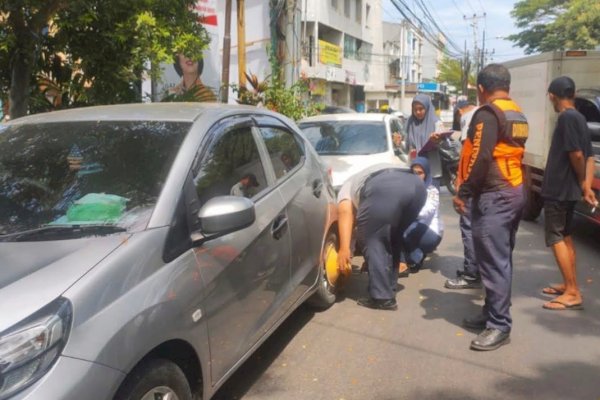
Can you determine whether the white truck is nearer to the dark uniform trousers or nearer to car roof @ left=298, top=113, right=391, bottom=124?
car roof @ left=298, top=113, right=391, bottom=124

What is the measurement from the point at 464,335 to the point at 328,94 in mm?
35258

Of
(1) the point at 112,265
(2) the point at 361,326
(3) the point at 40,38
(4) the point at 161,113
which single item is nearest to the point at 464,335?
(2) the point at 361,326

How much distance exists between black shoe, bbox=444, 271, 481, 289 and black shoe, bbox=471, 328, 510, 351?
1.40 meters

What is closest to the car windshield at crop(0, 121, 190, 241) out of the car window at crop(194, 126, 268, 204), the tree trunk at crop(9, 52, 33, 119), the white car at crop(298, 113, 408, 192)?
the car window at crop(194, 126, 268, 204)

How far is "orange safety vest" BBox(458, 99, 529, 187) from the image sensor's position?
13.4 ft

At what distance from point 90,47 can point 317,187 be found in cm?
337

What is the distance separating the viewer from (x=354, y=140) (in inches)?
333

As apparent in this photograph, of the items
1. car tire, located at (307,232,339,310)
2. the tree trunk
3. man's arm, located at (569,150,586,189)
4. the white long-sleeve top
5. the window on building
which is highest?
the window on building

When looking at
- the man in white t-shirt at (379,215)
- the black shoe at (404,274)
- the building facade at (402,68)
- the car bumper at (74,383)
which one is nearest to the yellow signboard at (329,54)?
the building facade at (402,68)

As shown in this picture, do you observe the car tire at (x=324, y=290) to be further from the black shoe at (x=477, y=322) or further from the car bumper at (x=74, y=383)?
the car bumper at (x=74, y=383)

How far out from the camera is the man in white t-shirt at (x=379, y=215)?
4.86m

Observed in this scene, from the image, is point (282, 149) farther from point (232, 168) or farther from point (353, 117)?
point (353, 117)

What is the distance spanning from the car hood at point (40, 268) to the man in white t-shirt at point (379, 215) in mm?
2682

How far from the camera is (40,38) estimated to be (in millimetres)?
6094
